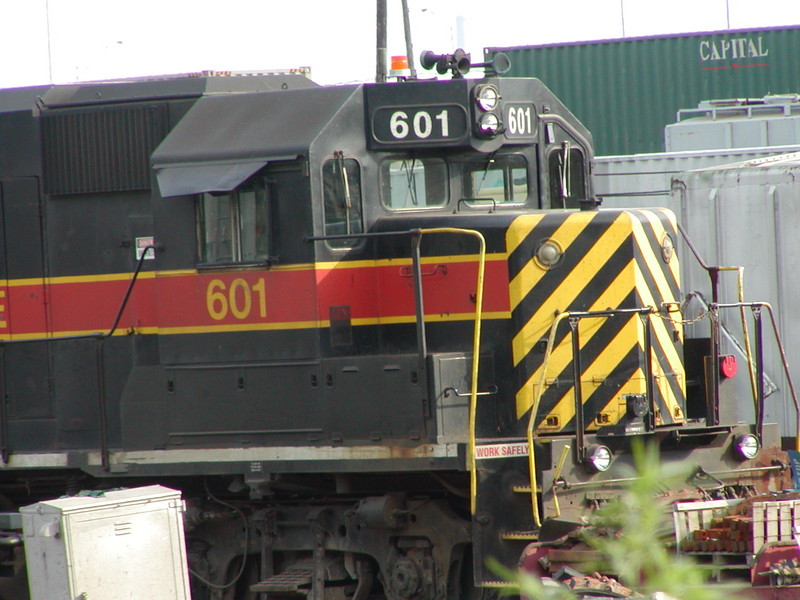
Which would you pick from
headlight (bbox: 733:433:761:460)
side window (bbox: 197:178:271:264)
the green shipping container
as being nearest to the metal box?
side window (bbox: 197:178:271:264)

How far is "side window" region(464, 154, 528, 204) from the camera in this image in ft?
24.2

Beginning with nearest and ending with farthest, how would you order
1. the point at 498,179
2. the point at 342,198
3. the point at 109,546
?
the point at 109,546
the point at 342,198
the point at 498,179

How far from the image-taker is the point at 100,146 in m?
7.87

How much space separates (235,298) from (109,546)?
1.72 m

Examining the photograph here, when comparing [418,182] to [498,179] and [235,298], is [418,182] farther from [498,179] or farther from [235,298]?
[235,298]

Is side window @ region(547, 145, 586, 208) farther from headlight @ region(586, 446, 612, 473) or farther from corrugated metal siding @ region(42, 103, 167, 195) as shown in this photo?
corrugated metal siding @ region(42, 103, 167, 195)

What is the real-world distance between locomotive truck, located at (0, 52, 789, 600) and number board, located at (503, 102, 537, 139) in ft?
0.06

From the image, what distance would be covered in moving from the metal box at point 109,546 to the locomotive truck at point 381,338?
478 millimetres

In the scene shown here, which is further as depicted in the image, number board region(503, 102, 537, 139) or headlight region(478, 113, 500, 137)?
number board region(503, 102, 537, 139)

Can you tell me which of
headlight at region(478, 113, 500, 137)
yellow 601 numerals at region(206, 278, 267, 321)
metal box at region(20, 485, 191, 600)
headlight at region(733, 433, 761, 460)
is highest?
headlight at region(478, 113, 500, 137)

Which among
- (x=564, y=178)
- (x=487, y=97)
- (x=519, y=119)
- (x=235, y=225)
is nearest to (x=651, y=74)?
(x=564, y=178)

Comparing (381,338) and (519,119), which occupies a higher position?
(519,119)

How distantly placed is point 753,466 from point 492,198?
247cm

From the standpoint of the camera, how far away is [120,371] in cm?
789
